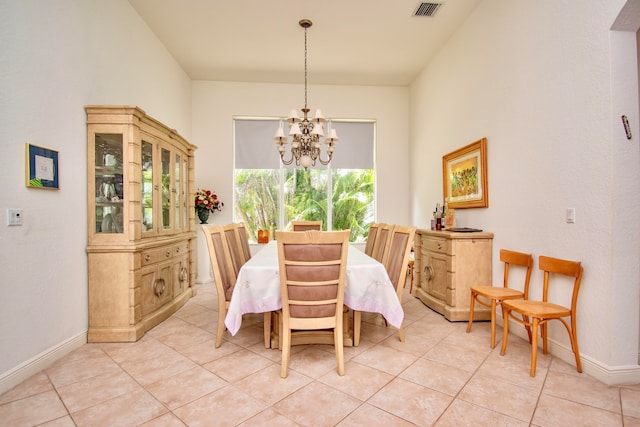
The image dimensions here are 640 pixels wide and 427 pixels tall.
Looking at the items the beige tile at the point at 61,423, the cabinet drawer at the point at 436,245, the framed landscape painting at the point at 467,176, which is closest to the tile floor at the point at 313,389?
the beige tile at the point at 61,423

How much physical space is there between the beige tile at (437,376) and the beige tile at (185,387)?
122 cm

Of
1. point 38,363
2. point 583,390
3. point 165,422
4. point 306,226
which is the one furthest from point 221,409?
point 306,226

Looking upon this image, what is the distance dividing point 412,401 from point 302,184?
4.06m

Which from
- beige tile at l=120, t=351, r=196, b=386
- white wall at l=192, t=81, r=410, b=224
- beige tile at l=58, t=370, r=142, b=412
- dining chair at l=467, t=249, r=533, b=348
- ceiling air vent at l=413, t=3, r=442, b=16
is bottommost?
beige tile at l=120, t=351, r=196, b=386

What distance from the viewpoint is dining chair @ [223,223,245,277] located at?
9.11 ft

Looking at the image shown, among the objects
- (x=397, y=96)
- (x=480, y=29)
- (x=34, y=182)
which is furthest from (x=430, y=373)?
(x=397, y=96)

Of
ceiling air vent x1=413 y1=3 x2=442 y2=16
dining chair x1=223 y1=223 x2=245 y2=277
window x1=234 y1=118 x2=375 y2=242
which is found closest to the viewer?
dining chair x1=223 y1=223 x2=245 y2=277

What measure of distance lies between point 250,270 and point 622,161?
2.48 meters

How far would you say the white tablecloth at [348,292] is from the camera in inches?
84.9

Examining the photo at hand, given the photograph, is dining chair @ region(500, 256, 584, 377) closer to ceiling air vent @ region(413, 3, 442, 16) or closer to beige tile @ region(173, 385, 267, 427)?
beige tile @ region(173, 385, 267, 427)

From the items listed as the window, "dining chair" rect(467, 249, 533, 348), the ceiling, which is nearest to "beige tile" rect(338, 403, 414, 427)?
"dining chair" rect(467, 249, 533, 348)

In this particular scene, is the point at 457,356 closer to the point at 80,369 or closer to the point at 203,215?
the point at 80,369

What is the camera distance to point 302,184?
5395mm

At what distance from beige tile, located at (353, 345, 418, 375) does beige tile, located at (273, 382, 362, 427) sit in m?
0.43
